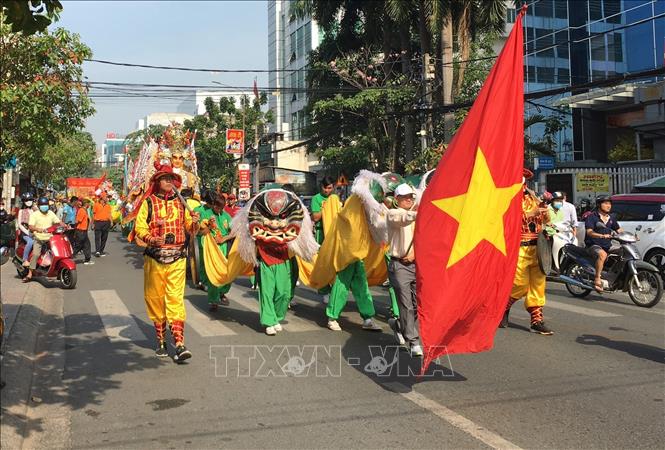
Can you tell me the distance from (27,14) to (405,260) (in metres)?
3.74

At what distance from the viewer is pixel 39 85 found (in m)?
10.5

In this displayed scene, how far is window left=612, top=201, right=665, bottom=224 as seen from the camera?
40.9 ft

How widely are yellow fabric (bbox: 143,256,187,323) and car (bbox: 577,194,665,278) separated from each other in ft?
29.4

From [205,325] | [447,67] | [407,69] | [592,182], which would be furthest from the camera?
[407,69]

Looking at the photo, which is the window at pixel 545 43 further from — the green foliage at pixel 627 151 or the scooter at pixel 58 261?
the scooter at pixel 58 261

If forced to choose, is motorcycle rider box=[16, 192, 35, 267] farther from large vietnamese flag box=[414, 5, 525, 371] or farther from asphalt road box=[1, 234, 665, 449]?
large vietnamese flag box=[414, 5, 525, 371]

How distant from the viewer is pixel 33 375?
564cm

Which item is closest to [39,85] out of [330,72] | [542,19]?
[330,72]

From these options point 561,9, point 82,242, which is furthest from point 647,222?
point 561,9

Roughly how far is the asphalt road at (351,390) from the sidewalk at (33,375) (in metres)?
0.07

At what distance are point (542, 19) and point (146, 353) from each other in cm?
3713

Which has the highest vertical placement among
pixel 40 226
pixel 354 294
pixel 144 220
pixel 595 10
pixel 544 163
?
pixel 595 10

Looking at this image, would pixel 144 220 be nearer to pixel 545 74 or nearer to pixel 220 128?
pixel 545 74

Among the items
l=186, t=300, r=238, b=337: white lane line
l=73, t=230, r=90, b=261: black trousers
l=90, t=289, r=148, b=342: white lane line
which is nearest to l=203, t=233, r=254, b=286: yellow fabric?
l=186, t=300, r=238, b=337: white lane line
